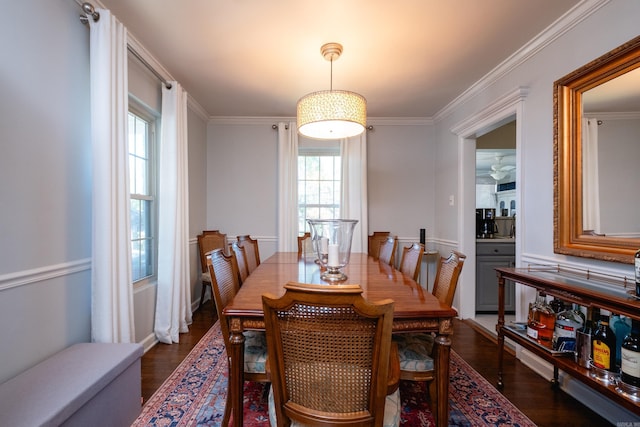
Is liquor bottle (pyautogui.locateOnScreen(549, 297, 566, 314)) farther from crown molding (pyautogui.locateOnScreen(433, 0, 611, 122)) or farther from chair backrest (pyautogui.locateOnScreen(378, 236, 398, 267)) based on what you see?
crown molding (pyautogui.locateOnScreen(433, 0, 611, 122))

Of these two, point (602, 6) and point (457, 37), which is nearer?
point (602, 6)

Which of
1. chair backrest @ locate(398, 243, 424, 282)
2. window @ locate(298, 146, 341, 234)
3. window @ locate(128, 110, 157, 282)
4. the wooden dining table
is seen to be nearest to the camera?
the wooden dining table

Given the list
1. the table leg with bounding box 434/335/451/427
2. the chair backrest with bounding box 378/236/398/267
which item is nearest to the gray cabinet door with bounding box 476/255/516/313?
the chair backrest with bounding box 378/236/398/267

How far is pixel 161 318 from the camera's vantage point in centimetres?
277

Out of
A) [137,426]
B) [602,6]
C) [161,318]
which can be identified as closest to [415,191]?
[602,6]

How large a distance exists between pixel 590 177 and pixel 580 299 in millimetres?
867

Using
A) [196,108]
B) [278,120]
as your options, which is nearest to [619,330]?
[278,120]

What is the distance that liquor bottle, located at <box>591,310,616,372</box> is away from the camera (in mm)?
1483

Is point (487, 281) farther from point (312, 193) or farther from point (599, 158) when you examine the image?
point (312, 193)

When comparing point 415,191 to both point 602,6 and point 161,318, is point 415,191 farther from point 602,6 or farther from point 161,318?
point 161,318

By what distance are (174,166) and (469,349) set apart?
10.4 feet

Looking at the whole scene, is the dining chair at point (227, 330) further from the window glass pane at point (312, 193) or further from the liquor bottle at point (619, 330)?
the window glass pane at point (312, 193)

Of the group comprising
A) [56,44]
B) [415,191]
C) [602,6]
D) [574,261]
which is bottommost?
[574,261]

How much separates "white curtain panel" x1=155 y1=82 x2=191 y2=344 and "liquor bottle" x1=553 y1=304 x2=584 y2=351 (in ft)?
9.47
